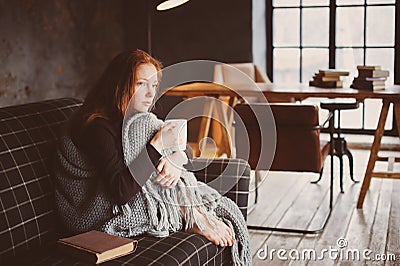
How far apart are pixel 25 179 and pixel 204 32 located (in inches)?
173

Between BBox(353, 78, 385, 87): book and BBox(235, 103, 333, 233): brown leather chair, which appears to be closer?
BBox(235, 103, 333, 233): brown leather chair

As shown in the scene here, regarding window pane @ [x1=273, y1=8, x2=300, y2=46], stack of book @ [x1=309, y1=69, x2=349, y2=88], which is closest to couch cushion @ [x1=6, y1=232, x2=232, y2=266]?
stack of book @ [x1=309, y1=69, x2=349, y2=88]

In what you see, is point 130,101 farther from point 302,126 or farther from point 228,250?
point 302,126

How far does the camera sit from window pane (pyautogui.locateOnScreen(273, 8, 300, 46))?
6719 mm

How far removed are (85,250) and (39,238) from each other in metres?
0.34

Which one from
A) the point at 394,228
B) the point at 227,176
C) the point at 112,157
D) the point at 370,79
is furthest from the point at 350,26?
the point at 112,157

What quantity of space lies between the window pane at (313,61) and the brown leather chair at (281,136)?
2572 mm

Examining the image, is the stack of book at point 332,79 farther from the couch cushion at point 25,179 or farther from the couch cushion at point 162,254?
the couch cushion at point 25,179

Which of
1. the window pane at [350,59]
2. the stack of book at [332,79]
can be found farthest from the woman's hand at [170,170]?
the window pane at [350,59]

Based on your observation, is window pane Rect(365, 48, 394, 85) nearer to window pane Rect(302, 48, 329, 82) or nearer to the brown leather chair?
window pane Rect(302, 48, 329, 82)

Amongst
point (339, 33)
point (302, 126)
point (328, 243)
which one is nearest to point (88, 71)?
point (339, 33)

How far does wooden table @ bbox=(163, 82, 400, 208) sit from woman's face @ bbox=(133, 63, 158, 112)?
6.83 feet

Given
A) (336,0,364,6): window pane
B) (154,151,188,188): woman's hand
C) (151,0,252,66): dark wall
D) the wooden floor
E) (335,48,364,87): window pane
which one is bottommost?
the wooden floor

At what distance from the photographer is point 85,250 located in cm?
222
